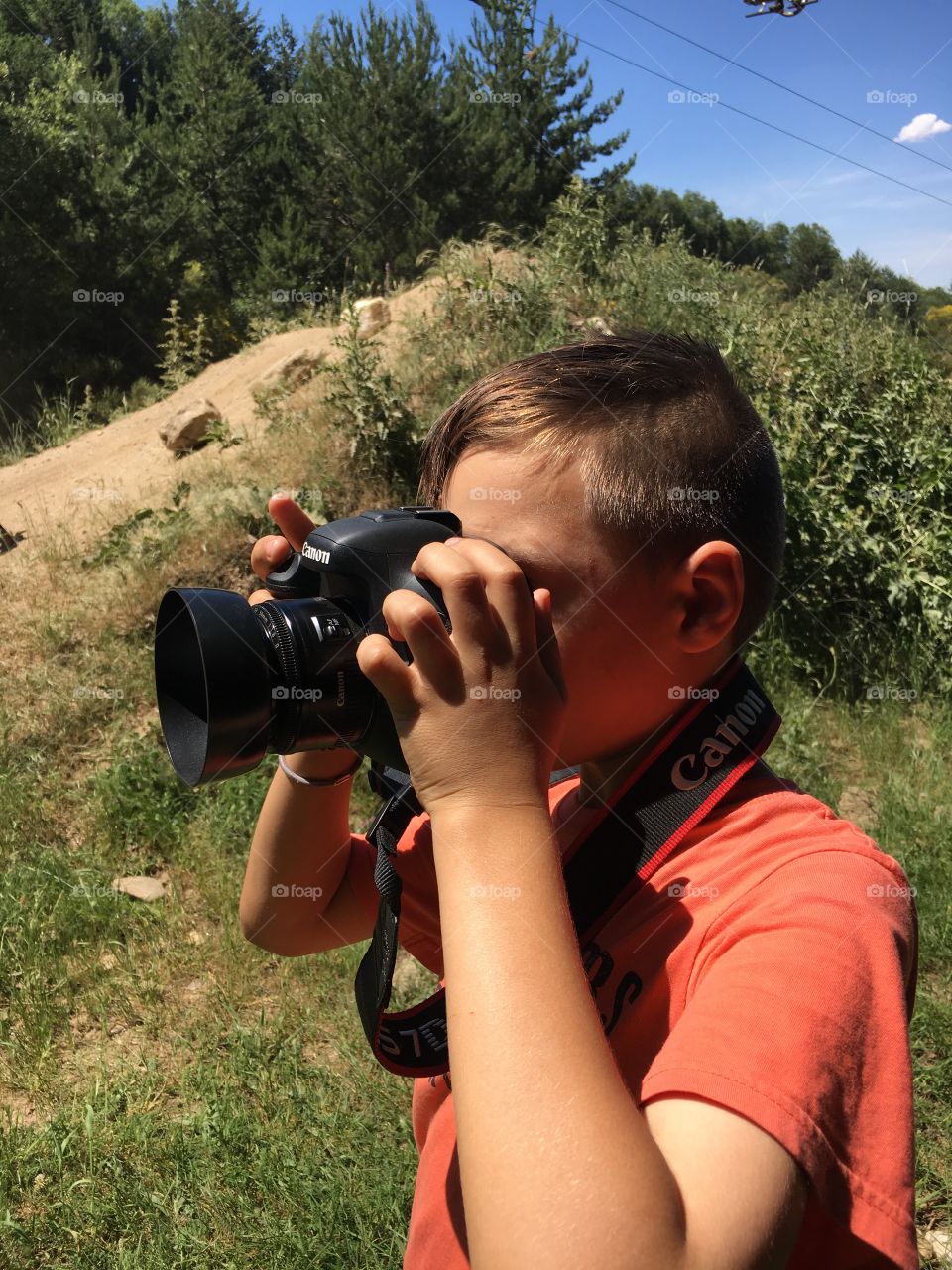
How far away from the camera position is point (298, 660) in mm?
1085

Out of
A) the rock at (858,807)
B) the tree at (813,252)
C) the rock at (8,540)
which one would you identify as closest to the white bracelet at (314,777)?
the rock at (858,807)

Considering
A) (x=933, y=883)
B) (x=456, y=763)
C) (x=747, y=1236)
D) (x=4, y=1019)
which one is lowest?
(x=4, y=1019)

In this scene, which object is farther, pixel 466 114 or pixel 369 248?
pixel 466 114

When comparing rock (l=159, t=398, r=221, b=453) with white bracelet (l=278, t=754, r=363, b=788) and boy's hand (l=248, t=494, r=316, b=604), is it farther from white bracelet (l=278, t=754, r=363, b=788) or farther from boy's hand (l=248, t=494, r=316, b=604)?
white bracelet (l=278, t=754, r=363, b=788)

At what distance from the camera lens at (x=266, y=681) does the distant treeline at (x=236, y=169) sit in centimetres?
1866

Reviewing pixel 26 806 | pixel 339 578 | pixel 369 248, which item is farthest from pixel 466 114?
pixel 339 578

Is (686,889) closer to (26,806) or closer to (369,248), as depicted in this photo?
(26,806)

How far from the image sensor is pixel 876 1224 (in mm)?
745

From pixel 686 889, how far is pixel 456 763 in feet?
0.97

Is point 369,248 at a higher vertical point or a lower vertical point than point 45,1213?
higher
